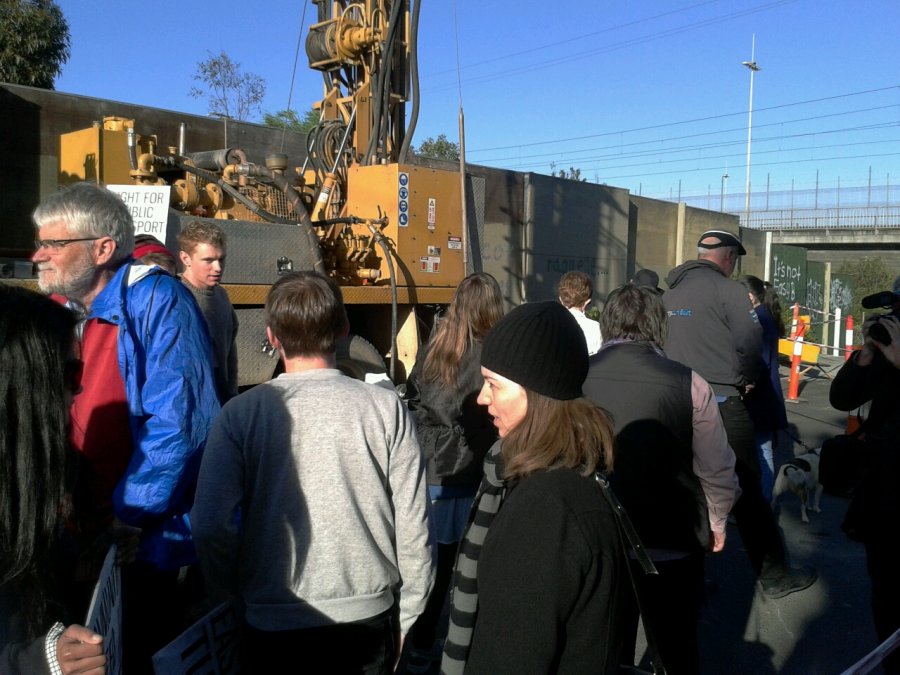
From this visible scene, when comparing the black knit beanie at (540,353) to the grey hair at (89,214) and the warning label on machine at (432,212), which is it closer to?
the grey hair at (89,214)

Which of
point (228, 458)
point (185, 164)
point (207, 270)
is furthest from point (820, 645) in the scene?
point (185, 164)

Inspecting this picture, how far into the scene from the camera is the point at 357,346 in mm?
7539

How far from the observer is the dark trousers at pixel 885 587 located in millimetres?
2896

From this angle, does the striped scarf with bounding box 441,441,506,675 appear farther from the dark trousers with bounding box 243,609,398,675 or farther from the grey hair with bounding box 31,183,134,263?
the grey hair with bounding box 31,183,134,263

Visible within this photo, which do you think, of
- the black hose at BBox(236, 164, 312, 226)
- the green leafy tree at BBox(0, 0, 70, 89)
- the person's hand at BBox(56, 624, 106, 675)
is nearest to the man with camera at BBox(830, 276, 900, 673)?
the person's hand at BBox(56, 624, 106, 675)

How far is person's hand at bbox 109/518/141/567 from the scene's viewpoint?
2273 mm

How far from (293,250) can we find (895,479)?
540 centimetres

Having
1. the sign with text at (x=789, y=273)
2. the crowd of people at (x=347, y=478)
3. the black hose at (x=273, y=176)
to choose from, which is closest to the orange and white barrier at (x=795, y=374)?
→ the black hose at (x=273, y=176)

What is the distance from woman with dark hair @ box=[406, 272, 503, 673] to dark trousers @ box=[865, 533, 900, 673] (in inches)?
61.7

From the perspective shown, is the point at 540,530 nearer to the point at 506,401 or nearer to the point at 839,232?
the point at 506,401

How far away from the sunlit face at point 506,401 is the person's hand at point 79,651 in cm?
96

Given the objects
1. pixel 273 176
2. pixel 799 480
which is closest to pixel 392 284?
pixel 273 176

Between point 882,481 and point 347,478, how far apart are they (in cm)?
195

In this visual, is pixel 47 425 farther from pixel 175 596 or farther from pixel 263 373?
pixel 263 373
